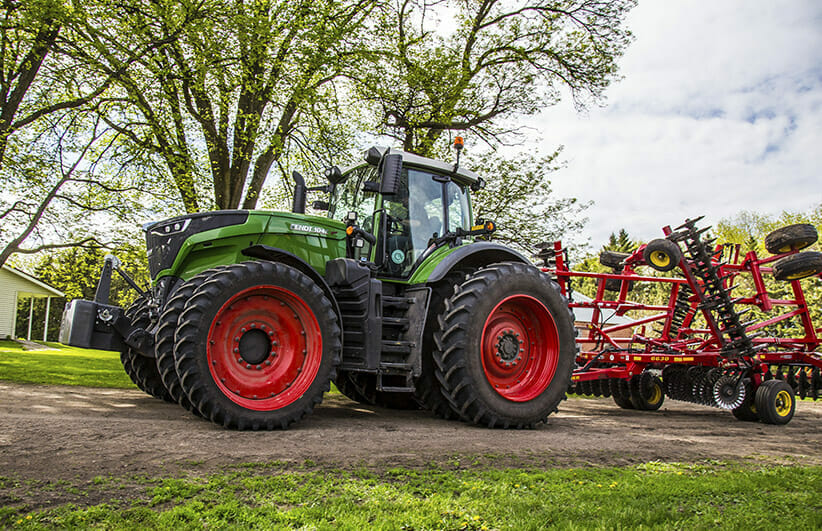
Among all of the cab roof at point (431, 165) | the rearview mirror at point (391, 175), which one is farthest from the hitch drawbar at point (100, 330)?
the cab roof at point (431, 165)

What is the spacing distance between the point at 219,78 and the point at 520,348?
9431 millimetres

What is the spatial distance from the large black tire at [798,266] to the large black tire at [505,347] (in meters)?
3.66

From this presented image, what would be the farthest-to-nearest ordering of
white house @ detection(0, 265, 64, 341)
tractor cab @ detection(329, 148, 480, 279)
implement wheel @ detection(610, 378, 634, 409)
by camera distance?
white house @ detection(0, 265, 64, 341)
implement wheel @ detection(610, 378, 634, 409)
tractor cab @ detection(329, 148, 480, 279)

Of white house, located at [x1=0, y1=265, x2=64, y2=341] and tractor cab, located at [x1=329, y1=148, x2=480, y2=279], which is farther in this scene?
white house, located at [x1=0, y1=265, x2=64, y2=341]

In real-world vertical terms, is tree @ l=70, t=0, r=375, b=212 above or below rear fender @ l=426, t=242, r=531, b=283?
above

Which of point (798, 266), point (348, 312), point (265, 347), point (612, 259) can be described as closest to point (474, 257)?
point (348, 312)

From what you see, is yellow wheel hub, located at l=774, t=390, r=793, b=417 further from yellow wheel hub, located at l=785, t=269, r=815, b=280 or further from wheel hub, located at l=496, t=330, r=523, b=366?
wheel hub, located at l=496, t=330, r=523, b=366

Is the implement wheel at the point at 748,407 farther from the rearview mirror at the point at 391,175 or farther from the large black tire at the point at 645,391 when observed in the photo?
the rearview mirror at the point at 391,175

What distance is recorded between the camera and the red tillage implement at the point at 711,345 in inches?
300

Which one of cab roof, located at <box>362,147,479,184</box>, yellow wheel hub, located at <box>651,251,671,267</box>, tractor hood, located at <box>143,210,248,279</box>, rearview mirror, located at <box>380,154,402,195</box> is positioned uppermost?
cab roof, located at <box>362,147,479,184</box>

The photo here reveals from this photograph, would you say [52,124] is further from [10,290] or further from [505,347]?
[10,290]

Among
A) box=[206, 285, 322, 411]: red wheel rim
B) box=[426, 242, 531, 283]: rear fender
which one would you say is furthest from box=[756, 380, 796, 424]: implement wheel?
box=[206, 285, 322, 411]: red wheel rim

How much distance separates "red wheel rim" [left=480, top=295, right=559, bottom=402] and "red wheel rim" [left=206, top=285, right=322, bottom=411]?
6.08ft

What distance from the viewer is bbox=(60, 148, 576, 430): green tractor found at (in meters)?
4.84
